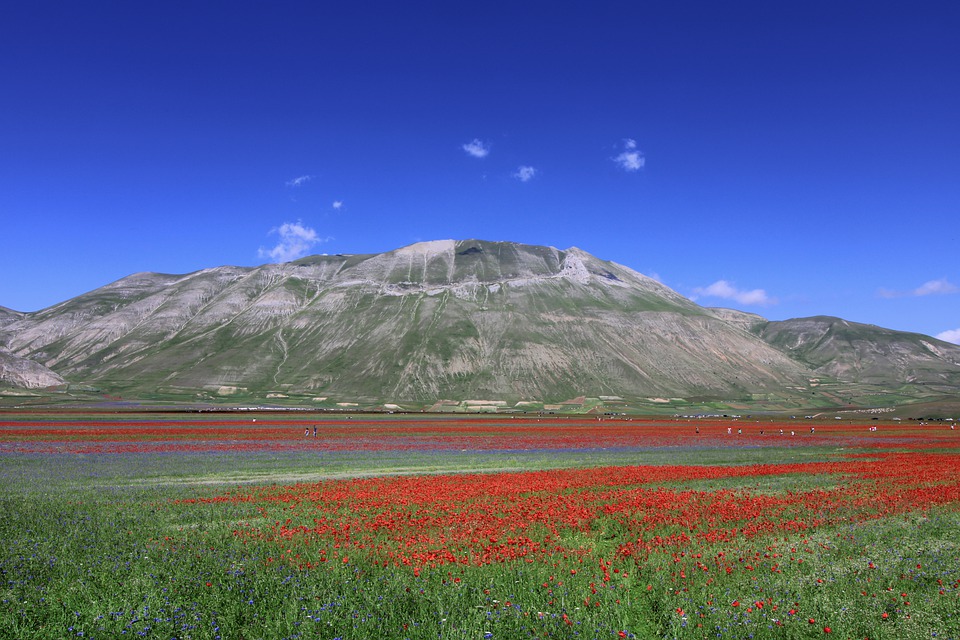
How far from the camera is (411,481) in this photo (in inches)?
1146

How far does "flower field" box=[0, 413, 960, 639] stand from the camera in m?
10.0

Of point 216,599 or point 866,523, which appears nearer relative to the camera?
point 216,599

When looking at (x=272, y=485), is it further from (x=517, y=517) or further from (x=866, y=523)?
(x=866, y=523)

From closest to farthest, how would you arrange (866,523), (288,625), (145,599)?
(288,625) → (145,599) → (866,523)

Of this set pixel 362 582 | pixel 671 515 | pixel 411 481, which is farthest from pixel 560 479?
pixel 362 582

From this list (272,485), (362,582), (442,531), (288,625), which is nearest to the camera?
(288,625)

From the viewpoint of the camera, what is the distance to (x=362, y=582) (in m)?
11.9

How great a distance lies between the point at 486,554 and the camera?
14711 millimetres

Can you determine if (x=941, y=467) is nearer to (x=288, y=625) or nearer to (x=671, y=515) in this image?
(x=671, y=515)

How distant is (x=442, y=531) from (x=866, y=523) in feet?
45.5

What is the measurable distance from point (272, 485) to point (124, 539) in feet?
41.9

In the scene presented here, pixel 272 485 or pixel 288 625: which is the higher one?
pixel 288 625

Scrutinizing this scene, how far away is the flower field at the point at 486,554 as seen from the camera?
32.9 feet

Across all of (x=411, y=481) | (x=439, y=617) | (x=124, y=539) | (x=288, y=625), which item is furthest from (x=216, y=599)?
(x=411, y=481)
